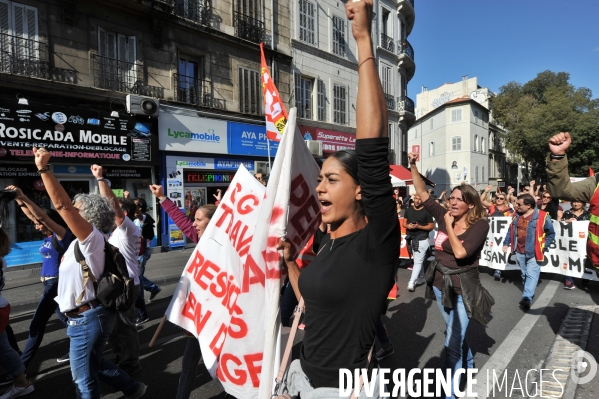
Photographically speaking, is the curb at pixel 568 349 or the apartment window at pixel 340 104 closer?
the curb at pixel 568 349

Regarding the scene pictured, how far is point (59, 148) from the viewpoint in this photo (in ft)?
34.0

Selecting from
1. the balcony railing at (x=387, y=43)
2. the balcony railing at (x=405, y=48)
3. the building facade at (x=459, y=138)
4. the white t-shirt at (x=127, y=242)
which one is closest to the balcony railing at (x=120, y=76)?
the white t-shirt at (x=127, y=242)

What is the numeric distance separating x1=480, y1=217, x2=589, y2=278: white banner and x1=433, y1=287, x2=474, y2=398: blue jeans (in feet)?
15.8

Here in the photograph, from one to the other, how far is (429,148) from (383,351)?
48854 millimetres

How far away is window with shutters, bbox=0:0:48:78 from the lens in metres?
9.57

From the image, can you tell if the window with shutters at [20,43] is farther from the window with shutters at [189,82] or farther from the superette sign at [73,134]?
the window with shutters at [189,82]

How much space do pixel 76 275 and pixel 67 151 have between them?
9.32 metres

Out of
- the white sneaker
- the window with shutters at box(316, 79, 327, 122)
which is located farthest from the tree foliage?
the white sneaker

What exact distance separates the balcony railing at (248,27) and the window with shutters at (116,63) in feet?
14.3

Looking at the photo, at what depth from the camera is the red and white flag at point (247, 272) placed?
6.62 ft

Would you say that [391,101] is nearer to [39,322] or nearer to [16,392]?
[39,322]

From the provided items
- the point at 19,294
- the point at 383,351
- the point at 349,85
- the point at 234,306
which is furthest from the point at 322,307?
the point at 349,85

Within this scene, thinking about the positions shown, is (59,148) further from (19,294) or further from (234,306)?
(234,306)

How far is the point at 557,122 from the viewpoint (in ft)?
107
